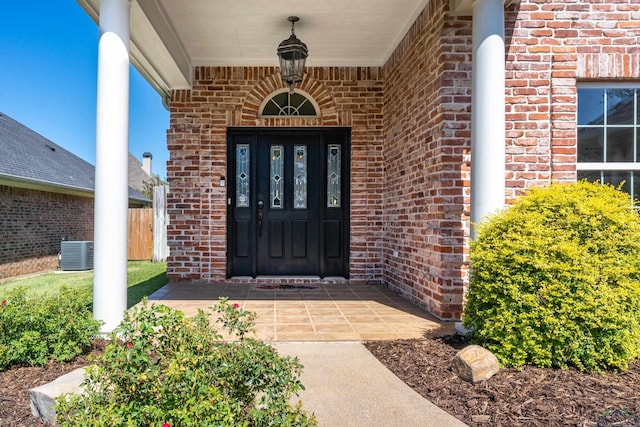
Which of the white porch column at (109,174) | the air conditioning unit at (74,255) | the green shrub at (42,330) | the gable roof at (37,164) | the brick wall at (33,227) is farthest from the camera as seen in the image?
the air conditioning unit at (74,255)

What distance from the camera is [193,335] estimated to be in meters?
1.88

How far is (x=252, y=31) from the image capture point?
5.12 meters

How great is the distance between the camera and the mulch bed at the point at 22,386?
1999 millimetres

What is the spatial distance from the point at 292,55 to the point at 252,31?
2.38ft

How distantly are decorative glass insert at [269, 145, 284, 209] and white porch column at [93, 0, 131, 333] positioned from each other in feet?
10.3

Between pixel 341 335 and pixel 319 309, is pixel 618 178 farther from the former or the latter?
pixel 319 309

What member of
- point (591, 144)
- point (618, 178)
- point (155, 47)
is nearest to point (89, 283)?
point (155, 47)

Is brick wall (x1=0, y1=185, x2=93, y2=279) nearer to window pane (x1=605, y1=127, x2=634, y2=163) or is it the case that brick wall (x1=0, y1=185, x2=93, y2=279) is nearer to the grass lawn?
the grass lawn

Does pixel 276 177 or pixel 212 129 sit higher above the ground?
pixel 212 129

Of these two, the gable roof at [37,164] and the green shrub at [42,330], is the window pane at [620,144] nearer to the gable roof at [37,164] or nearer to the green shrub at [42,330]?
the green shrub at [42,330]

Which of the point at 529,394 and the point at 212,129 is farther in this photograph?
the point at 212,129

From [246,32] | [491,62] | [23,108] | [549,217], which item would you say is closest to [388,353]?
[549,217]

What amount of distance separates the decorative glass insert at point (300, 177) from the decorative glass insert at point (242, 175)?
2.41ft

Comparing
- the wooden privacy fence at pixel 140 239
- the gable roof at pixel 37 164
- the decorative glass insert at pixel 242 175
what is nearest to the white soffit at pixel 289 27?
the decorative glass insert at pixel 242 175
